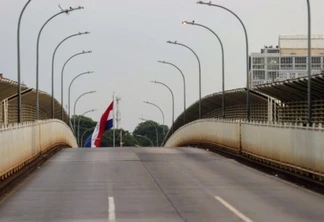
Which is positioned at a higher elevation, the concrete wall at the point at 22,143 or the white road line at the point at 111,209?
Answer: the concrete wall at the point at 22,143

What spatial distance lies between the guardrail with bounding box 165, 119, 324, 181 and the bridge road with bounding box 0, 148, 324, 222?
0.82 metres

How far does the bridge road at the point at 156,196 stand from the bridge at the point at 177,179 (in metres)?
0.02

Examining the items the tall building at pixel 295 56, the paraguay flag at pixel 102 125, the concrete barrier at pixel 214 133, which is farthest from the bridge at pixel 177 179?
the tall building at pixel 295 56

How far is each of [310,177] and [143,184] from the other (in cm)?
474

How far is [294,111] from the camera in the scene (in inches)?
1925

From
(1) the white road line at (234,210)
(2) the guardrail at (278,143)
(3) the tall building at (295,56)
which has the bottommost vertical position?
(1) the white road line at (234,210)

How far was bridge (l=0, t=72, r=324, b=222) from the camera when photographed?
17.4 meters

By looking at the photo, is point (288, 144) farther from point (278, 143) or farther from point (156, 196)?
point (156, 196)

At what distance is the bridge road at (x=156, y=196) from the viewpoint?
16.8 m

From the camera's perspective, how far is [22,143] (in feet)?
94.0

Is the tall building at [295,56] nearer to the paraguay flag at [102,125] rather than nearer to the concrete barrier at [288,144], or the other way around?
the paraguay flag at [102,125]

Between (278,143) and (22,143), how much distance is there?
872 cm

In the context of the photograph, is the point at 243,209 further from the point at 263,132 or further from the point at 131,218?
the point at 263,132

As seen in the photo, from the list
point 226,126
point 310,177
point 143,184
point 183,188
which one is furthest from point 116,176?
point 226,126
